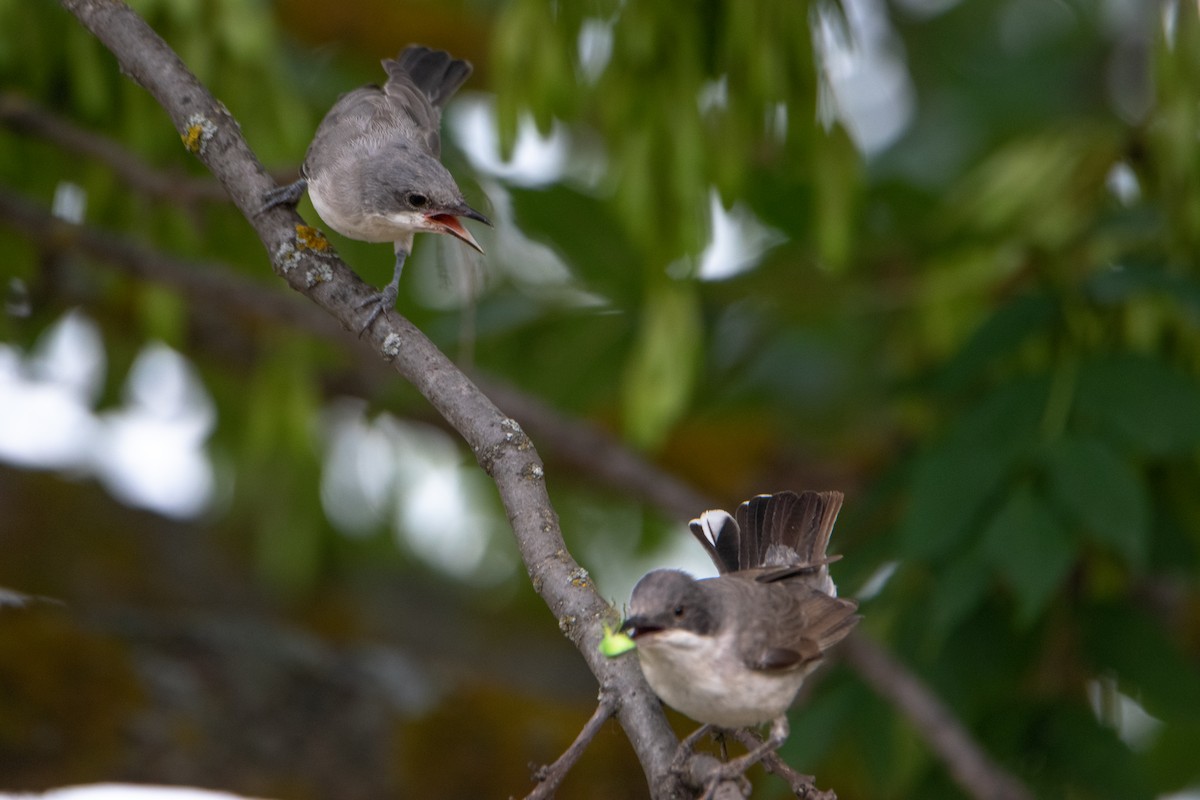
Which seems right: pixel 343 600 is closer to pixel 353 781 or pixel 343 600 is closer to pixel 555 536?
pixel 353 781

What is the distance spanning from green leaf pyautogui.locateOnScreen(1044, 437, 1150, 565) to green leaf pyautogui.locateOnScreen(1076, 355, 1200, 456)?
0.24 feet

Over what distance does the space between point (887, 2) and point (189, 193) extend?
492 cm

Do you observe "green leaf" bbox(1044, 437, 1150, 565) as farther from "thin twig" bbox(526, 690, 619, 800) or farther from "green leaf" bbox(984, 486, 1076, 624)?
"thin twig" bbox(526, 690, 619, 800)

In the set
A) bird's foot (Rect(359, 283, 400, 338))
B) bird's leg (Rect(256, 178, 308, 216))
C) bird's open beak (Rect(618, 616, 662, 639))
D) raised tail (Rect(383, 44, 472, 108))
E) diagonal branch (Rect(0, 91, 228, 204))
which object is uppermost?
diagonal branch (Rect(0, 91, 228, 204))

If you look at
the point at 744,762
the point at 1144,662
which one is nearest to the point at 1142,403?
the point at 1144,662

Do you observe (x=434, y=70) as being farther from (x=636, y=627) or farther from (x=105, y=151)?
(x=636, y=627)

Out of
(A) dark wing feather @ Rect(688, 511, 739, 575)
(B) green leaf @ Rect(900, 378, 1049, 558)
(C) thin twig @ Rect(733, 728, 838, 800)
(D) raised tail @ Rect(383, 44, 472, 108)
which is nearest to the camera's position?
(C) thin twig @ Rect(733, 728, 838, 800)

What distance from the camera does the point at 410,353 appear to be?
1930 millimetres

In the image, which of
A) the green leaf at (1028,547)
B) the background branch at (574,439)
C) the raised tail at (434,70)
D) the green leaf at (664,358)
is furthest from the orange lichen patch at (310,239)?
the green leaf at (1028,547)

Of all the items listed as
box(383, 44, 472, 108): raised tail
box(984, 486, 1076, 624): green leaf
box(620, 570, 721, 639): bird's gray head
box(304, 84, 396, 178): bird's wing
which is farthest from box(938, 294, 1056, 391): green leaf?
box(304, 84, 396, 178): bird's wing

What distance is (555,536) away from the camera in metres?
1.76

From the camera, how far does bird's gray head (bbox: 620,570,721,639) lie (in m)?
1.72

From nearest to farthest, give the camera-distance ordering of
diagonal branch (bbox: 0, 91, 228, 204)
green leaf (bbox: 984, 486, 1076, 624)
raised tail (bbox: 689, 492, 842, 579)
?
raised tail (bbox: 689, 492, 842, 579) < green leaf (bbox: 984, 486, 1076, 624) < diagonal branch (bbox: 0, 91, 228, 204)

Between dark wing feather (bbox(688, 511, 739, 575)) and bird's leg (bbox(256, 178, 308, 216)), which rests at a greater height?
bird's leg (bbox(256, 178, 308, 216))
